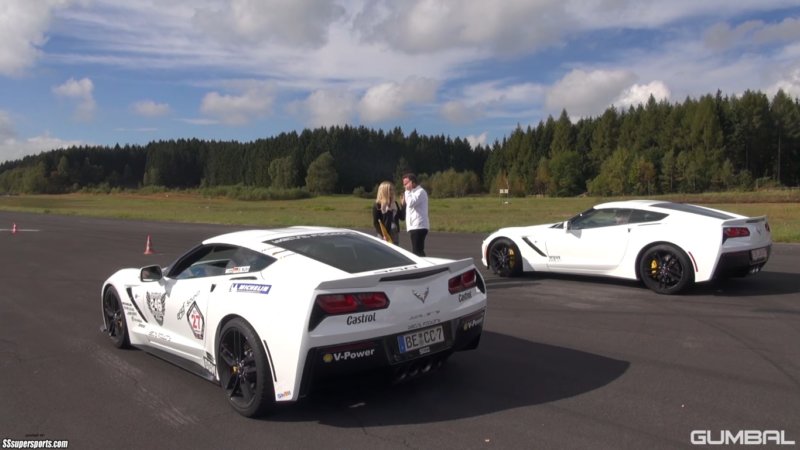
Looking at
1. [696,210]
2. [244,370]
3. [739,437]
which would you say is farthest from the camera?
[696,210]

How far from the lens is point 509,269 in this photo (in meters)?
10.6

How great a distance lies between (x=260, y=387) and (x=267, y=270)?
0.87 meters

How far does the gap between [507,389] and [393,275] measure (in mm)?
1310

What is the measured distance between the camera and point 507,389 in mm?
4867

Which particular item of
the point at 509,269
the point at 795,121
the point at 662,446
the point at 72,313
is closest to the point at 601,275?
the point at 509,269

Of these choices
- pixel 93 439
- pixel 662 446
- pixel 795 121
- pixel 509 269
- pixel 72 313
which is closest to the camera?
pixel 662 446

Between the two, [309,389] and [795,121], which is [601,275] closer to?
[309,389]

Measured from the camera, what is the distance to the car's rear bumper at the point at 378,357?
4.15 m

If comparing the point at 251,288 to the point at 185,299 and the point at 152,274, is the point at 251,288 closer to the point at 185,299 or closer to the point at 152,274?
the point at 185,299

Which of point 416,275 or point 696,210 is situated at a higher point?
point 696,210

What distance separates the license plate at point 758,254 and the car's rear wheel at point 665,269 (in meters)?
0.89

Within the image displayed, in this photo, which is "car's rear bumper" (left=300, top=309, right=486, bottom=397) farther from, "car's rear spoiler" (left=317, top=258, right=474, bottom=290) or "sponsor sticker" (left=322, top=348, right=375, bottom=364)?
"car's rear spoiler" (left=317, top=258, right=474, bottom=290)

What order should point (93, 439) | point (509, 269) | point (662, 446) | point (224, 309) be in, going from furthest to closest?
point (509, 269)
point (224, 309)
point (93, 439)
point (662, 446)

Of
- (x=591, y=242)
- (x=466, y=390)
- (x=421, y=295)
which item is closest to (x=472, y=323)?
(x=466, y=390)
